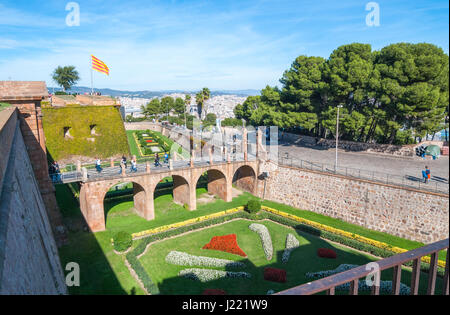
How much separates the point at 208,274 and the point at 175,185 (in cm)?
→ 1506

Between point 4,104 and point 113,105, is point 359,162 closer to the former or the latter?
point 4,104

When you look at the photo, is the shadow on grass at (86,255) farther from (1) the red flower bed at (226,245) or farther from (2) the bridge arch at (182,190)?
(1) the red flower bed at (226,245)

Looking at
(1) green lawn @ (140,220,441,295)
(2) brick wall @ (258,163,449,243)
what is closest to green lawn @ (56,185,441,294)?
(1) green lawn @ (140,220,441,295)

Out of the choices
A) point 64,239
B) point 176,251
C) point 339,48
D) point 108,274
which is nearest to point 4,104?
point 64,239

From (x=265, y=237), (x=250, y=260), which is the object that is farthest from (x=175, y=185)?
(x=250, y=260)

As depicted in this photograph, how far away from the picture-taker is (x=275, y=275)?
827 inches

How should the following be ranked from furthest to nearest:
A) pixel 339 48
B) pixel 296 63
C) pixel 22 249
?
pixel 296 63 < pixel 339 48 < pixel 22 249

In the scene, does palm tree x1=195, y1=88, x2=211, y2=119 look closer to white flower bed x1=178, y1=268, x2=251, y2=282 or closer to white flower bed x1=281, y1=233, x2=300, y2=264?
white flower bed x1=281, y1=233, x2=300, y2=264

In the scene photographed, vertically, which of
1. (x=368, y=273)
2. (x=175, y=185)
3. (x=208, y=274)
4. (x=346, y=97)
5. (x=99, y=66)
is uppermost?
(x=99, y=66)

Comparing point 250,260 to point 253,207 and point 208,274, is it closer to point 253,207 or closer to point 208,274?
point 208,274

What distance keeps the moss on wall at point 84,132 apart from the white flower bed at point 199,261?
28.7 meters

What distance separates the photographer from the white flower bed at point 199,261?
2291cm

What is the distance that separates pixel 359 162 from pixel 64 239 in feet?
103
